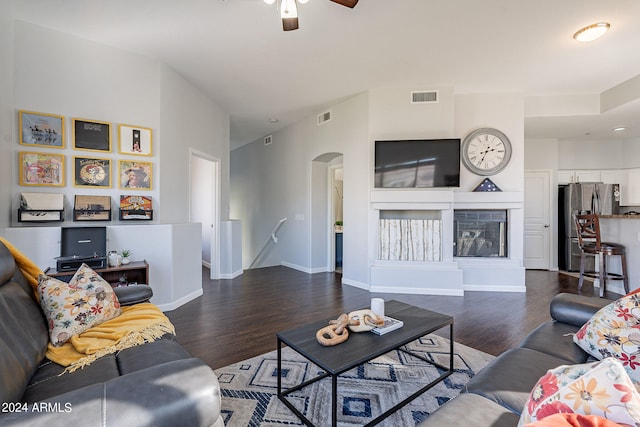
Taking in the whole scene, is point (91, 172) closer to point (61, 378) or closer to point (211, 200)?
point (211, 200)

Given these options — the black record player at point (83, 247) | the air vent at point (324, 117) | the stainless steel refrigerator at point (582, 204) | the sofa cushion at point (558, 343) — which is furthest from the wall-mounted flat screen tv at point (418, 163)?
the stainless steel refrigerator at point (582, 204)

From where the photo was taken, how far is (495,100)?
433 centimetres

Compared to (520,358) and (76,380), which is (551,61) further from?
(76,380)

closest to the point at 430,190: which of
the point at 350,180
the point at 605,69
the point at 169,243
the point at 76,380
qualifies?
the point at 350,180

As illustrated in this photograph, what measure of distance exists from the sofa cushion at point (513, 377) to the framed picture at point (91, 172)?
3.68 m

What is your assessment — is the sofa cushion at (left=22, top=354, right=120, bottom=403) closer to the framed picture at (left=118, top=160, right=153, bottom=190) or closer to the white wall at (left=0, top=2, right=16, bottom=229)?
the white wall at (left=0, top=2, right=16, bottom=229)

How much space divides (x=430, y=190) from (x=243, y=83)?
3.02m

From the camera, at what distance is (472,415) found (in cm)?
100

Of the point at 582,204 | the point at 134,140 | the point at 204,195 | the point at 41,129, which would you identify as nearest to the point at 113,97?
the point at 134,140

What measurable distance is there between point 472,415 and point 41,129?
401 centimetres

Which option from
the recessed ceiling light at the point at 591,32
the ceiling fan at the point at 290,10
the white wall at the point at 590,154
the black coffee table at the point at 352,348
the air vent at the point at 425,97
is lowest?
the black coffee table at the point at 352,348

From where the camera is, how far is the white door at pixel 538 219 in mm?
5816

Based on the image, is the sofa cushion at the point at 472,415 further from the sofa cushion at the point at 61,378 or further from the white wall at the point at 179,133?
the white wall at the point at 179,133

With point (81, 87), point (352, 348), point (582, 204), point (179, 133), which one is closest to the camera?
point (352, 348)
